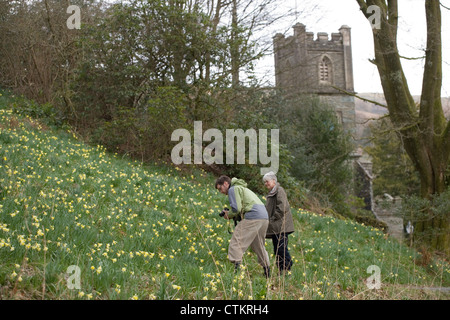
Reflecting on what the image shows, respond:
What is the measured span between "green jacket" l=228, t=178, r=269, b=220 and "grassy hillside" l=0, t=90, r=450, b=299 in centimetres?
72

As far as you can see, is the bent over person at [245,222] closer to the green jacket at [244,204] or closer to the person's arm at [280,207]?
the green jacket at [244,204]

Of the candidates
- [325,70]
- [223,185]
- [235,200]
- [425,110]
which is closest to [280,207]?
[235,200]

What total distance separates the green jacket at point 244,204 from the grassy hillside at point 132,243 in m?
0.72

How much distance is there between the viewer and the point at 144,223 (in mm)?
6555

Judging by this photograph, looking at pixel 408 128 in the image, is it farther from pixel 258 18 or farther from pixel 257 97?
pixel 258 18

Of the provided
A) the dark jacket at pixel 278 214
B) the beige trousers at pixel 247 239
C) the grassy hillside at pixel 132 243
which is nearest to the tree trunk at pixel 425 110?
the grassy hillside at pixel 132 243

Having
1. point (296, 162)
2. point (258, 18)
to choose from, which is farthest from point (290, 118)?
point (258, 18)

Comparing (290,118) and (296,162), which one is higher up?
(290,118)

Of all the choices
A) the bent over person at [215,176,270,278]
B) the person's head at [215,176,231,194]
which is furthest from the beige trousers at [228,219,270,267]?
the person's head at [215,176,231,194]

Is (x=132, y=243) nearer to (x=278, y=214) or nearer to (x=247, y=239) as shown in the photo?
(x=247, y=239)

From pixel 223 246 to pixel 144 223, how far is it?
1307mm

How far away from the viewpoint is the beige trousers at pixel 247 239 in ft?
18.0

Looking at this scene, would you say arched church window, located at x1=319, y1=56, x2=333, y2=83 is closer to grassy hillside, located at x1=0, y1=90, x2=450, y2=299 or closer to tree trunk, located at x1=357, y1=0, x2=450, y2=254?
tree trunk, located at x1=357, y1=0, x2=450, y2=254
